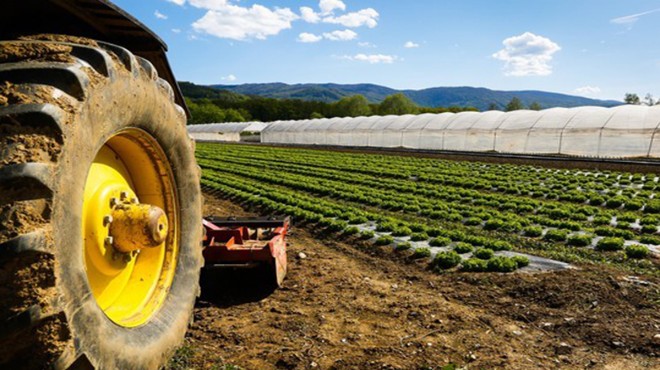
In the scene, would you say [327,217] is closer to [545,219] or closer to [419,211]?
[419,211]

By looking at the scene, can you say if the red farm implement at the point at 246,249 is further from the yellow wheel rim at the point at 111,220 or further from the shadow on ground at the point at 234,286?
the yellow wheel rim at the point at 111,220

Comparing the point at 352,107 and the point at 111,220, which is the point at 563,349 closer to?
the point at 111,220

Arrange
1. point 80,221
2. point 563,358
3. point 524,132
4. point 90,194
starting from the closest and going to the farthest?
point 80,221
point 90,194
point 563,358
point 524,132

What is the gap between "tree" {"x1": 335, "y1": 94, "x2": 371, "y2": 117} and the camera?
119m

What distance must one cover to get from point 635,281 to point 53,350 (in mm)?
7012

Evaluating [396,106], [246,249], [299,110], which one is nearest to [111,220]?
[246,249]

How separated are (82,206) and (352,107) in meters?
122

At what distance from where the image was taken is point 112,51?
240cm

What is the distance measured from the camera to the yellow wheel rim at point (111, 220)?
2.39m

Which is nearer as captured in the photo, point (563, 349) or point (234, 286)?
point (563, 349)

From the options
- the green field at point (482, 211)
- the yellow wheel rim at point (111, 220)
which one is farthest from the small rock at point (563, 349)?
the yellow wheel rim at point (111, 220)

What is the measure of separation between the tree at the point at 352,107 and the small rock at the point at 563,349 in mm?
114910

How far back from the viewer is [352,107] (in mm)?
122125

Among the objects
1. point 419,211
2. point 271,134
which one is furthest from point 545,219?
point 271,134
